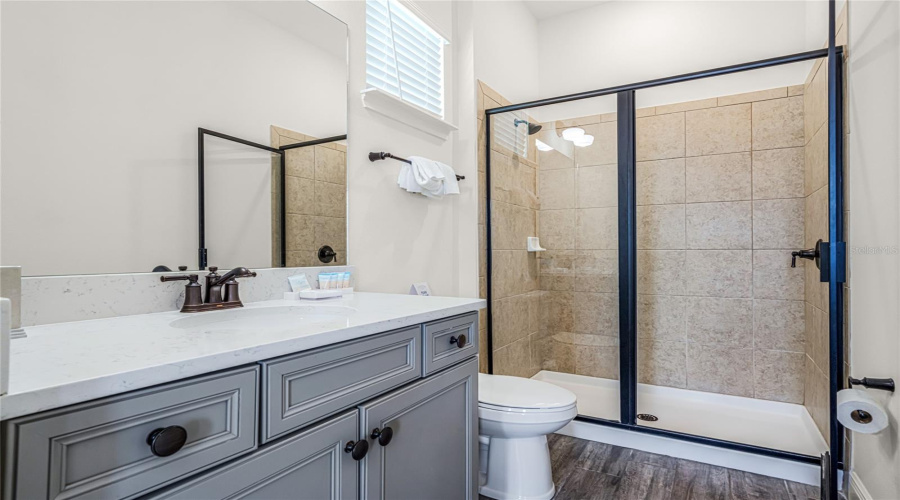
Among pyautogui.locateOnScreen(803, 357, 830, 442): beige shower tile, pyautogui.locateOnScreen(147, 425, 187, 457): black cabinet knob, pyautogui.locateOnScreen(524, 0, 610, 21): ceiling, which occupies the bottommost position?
pyautogui.locateOnScreen(803, 357, 830, 442): beige shower tile

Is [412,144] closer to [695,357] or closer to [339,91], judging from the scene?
[339,91]

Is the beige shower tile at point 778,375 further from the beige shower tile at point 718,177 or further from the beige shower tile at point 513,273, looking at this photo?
the beige shower tile at point 513,273

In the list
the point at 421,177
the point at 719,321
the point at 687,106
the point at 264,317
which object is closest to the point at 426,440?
the point at 264,317

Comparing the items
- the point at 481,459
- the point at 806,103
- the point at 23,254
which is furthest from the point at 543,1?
the point at 23,254

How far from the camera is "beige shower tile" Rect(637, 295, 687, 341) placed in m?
2.82

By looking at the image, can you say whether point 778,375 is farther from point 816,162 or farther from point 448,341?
point 448,341

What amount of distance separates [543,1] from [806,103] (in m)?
1.78

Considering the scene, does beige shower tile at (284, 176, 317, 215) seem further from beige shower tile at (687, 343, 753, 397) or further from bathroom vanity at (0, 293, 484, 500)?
beige shower tile at (687, 343, 753, 397)

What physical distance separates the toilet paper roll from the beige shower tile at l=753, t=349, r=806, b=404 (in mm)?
1446

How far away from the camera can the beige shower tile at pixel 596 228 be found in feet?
7.98

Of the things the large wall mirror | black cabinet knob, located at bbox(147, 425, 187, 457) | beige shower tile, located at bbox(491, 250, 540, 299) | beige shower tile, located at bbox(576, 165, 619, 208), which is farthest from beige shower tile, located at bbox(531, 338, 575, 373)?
black cabinet knob, located at bbox(147, 425, 187, 457)

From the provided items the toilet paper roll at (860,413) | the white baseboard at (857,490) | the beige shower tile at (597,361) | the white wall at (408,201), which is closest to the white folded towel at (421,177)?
the white wall at (408,201)

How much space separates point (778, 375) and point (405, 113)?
258 centimetres

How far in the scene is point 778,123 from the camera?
2529mm
